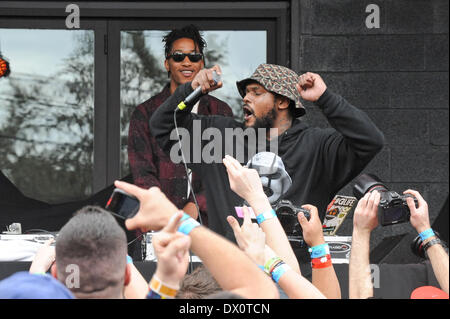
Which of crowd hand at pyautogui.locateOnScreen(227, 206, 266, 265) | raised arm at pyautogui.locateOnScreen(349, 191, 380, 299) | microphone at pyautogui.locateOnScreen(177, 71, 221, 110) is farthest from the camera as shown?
microphone at pyautogui.locateOnScreen(177, 71, 221, 110)

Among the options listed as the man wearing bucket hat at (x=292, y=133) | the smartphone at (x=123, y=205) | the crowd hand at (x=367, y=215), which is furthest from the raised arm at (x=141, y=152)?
the smartphone at (x=123, y=205)


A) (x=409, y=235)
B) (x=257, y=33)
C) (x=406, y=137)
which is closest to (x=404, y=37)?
(x=406, y=137)

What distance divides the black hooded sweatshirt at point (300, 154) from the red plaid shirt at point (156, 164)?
34.6 inches

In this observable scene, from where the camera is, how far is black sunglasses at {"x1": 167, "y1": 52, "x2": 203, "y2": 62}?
428 cm

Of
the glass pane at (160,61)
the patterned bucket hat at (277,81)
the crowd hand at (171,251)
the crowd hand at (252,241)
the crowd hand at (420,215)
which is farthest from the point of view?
the glass pane at (160,61)

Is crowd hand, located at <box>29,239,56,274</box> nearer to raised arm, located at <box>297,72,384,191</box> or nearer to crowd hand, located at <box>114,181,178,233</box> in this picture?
crowd hand, located at <box>114,181,178,233</box>

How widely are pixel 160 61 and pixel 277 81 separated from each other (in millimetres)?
1600

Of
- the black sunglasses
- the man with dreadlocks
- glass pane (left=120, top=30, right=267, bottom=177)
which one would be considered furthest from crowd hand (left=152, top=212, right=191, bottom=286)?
glass pane (left=120, top=30, right=267, bottom=177)

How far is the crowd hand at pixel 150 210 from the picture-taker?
5.03 ft

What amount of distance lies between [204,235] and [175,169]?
2.61 meters

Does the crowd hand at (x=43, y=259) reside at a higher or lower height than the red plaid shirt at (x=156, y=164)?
lower

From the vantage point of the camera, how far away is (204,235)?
1516 millimetres

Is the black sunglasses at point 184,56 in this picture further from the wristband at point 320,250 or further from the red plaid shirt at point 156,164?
the wristband at point 320,250

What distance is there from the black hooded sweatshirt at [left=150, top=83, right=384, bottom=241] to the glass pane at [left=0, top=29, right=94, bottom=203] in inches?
65.2
